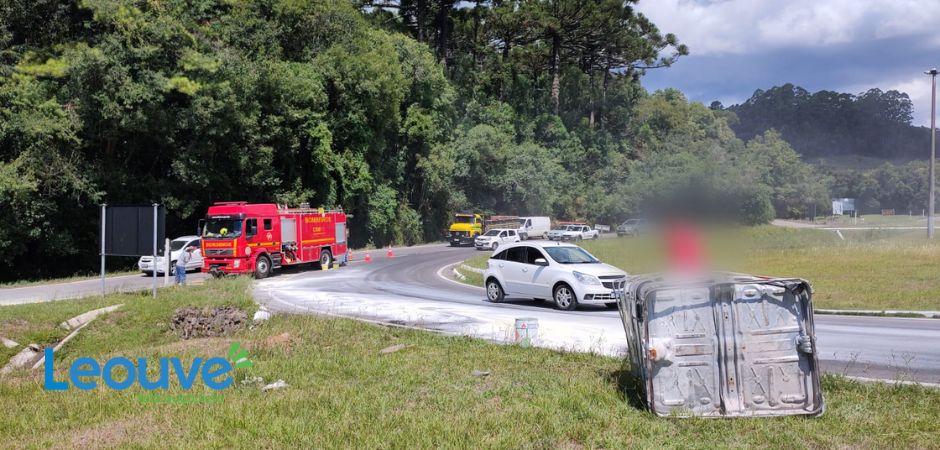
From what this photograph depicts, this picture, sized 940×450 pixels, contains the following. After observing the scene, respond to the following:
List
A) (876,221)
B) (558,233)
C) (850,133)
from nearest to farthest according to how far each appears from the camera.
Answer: (850,133) < (876,221) < (558,233)

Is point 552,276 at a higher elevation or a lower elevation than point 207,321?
higher

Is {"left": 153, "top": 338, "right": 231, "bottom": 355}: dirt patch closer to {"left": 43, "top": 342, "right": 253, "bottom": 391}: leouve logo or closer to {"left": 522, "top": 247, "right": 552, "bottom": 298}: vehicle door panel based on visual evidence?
{"left": 43, "top": 342, "right": 253, "bottom": 391}: leouve logo

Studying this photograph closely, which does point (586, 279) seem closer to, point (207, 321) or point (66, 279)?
point (207, 321)

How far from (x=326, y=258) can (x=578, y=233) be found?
30.8 meters

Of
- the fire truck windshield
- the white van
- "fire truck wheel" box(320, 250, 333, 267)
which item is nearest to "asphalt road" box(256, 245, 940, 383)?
"fire truck wheel" box(320, 250, 333, 267)

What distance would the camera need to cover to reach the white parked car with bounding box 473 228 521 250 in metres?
50.8

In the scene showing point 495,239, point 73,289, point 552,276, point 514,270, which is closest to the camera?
point 552,276

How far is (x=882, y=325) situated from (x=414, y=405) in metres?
11.8

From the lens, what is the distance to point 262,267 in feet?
89.6

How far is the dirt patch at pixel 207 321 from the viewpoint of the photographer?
1377 cm

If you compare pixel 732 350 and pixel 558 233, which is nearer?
pixel 732 350

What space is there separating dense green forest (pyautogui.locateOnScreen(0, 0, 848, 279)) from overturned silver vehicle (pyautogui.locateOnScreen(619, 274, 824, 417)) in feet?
10.0

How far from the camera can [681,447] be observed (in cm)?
594

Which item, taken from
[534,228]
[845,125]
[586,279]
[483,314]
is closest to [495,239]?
[534,228]
